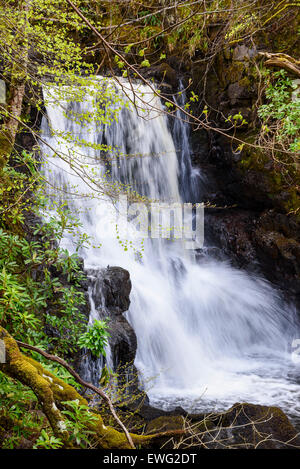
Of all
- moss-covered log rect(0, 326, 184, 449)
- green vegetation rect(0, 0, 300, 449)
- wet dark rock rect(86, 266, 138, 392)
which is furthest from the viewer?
wet dark rock rect(86, 266, 138, 392)

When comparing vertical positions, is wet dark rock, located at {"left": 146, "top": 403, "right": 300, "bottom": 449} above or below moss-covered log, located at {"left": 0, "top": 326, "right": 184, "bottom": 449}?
below

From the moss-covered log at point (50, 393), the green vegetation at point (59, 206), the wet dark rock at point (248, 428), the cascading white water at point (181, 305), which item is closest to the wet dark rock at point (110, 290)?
the green vegetation at point (59, 206)

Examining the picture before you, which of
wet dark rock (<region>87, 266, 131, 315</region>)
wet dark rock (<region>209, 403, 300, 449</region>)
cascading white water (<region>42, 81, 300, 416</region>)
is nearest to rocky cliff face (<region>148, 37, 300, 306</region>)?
cascading white water (<region>42, 81, 300, 416</region>)

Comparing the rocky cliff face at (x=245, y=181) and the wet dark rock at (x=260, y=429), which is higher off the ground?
the rocky cliff face at (x=245, y=181)

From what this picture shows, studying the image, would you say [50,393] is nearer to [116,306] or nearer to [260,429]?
[260,429]

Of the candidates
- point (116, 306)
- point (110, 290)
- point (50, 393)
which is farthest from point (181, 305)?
point (50, 393)

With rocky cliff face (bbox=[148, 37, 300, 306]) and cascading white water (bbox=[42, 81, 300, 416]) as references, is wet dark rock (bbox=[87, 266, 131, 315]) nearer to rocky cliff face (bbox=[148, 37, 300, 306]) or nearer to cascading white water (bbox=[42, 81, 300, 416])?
cascading white water (bbox=[42, 81, 300, 416])

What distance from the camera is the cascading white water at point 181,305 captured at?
215 inches

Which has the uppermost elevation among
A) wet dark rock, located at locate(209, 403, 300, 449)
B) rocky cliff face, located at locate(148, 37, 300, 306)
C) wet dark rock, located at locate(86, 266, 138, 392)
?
rocky cliff face, located at locate(148, 37, 300, 306)

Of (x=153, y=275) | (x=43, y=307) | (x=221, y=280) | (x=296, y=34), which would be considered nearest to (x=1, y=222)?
(x=43, y=307)

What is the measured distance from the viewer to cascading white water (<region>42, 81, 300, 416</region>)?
5473 millimetres

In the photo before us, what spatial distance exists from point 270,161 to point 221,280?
3060 mm

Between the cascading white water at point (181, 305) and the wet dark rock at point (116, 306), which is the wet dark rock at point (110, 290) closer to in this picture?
the wet dark rock at point (116, 306)

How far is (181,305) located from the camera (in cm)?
718
